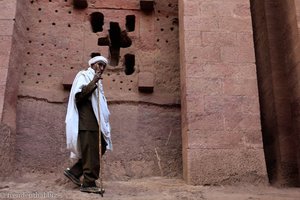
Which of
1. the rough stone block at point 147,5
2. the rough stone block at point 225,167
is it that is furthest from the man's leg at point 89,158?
the rough stone block at point 147,5

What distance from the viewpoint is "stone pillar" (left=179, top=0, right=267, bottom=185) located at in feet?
17.5

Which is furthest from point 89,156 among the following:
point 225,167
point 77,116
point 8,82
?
point 8,82

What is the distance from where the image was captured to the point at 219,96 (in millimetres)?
5688

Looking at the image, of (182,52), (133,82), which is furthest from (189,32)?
(133,82)

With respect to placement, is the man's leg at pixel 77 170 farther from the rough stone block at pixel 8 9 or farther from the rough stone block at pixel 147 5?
the rough stone block at pixel 147 5

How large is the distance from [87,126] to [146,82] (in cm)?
202

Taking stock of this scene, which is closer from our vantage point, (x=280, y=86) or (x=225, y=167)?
(x=225, y=167)

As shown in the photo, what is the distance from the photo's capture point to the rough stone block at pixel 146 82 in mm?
6633

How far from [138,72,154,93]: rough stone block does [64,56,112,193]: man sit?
157 cm

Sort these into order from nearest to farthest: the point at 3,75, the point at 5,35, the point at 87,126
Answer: the point at 87,126 → the point at 3,75 → the point at 5,35

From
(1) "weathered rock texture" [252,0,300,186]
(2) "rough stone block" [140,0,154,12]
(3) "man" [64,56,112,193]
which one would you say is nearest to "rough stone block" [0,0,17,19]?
(3) "man" [64,56,112,193]

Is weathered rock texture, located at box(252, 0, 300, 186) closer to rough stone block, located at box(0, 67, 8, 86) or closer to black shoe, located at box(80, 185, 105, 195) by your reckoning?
black shoe, located at box(80, 185, 105, 195)

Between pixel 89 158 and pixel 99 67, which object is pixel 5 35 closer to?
pixel 99 67

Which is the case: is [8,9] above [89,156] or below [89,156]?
above
